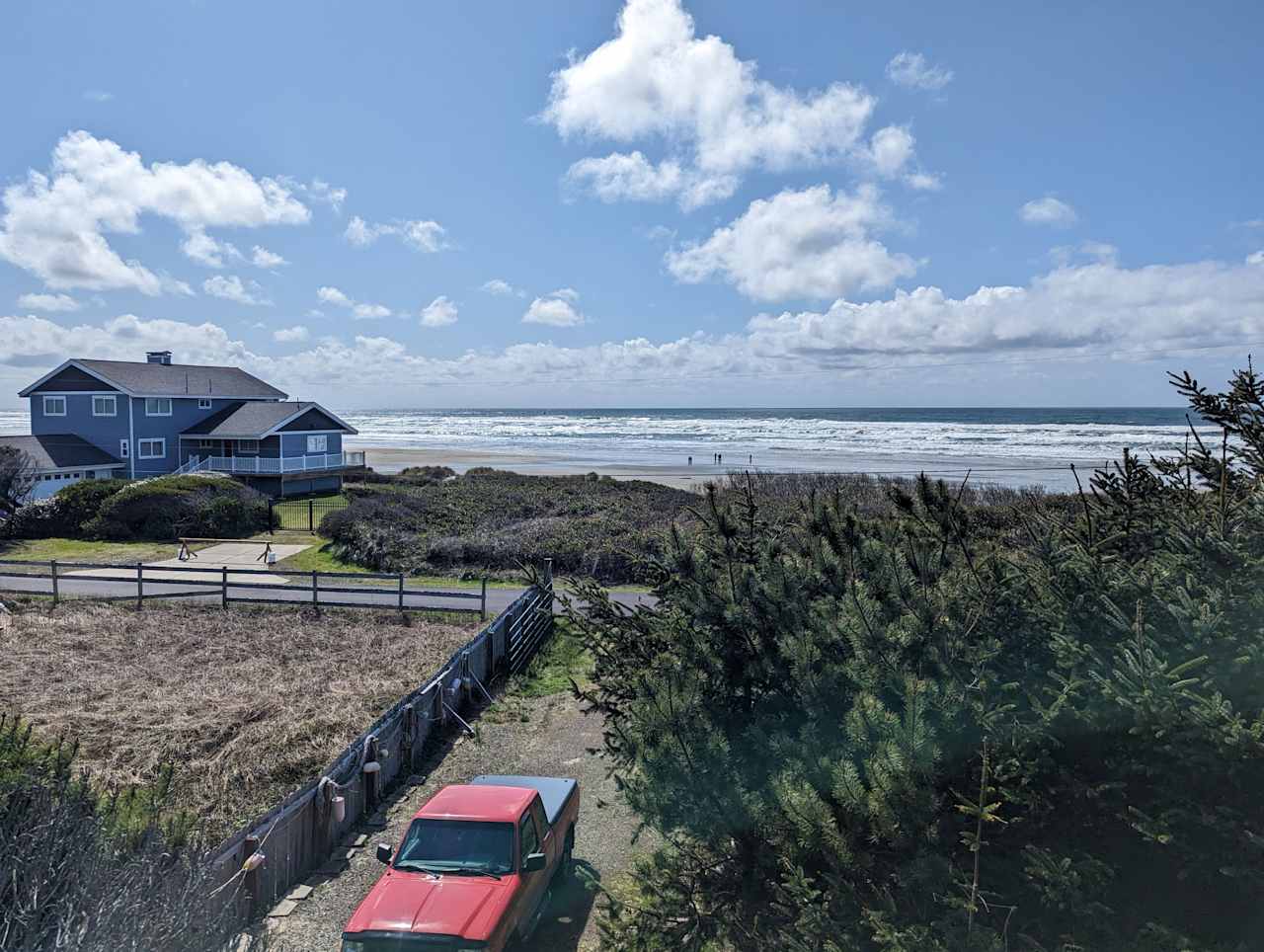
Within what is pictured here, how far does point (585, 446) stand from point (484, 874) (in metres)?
84.7

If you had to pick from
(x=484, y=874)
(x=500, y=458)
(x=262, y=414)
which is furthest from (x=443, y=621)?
(x=500, y=458)

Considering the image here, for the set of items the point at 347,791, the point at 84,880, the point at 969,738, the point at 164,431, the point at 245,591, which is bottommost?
the point at 347,791

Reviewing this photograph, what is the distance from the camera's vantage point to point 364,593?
19531 mm

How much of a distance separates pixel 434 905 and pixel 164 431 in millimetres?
42991

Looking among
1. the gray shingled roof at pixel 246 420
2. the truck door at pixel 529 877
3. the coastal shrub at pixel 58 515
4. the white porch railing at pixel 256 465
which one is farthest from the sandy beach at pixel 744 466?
the truck door at pixel 529 877

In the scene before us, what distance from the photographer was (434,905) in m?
6.92

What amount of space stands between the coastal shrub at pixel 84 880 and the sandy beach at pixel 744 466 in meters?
43.2

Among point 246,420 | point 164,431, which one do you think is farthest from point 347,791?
point 164,431

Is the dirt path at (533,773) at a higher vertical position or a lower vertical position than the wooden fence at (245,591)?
lower

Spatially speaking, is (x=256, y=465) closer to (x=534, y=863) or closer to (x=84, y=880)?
(x=534, y=863)

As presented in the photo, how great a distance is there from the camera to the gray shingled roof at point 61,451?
124ft

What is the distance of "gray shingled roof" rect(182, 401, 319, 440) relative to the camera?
41969 mm

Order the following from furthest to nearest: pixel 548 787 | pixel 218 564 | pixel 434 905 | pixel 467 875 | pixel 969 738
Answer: pixel 218 564 → pixel 548 787 → pixel 467 875 → pixel 434 905 → pixel 969 738

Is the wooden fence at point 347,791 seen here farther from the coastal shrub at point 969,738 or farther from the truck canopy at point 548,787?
the coastal shrub at point 969,738
